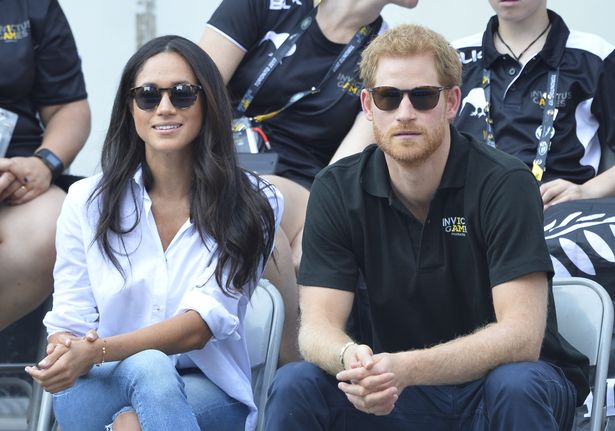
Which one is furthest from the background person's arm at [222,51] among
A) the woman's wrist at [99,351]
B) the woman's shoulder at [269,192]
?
the woman's wrist at [99,351]

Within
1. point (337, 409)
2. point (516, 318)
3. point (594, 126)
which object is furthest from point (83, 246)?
point (594, 126)


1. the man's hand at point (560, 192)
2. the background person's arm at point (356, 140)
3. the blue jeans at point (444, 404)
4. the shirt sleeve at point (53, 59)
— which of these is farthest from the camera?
the shirt sleeve at point (53, 59)

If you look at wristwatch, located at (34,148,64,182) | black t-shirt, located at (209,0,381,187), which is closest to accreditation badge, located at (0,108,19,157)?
wristwatch, located at (34,148,64,182)

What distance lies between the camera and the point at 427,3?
5.05 metres

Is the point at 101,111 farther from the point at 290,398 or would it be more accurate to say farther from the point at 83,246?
the point at 290,398

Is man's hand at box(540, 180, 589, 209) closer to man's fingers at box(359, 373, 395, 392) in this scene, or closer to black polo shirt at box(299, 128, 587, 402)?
black polo shirt at box(299, 128, 587, 402)

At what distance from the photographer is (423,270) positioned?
3.06 metres

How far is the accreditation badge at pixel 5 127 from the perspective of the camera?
386 cm

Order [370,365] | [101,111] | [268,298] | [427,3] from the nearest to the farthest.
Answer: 1. [370,365]
2. [268,298]
3. [427,3]
4. [101,111]

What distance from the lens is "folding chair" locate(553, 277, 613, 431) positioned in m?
3.08

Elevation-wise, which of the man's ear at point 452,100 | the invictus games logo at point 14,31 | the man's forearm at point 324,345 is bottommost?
the man's forearm at point 324,345

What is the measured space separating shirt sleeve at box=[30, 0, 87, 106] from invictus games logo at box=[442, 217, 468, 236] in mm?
1650

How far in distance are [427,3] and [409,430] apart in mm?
2564

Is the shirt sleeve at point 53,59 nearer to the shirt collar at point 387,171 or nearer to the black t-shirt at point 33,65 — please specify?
the black t-shirt at point 33,65
